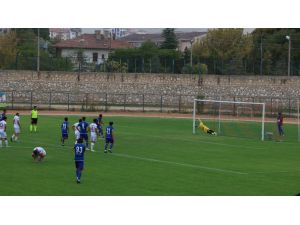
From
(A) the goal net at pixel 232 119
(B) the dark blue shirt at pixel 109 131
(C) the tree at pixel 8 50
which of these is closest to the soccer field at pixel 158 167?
(B) the dark blue shirt at pixel 109 131

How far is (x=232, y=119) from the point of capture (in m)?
61.5

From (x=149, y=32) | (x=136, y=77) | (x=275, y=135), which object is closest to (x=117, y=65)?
(x=136, y=77)

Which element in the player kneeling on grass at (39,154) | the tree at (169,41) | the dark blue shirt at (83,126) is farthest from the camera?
the tree at (169,41)

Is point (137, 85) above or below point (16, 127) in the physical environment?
above

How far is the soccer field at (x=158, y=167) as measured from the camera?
2448 centimetres

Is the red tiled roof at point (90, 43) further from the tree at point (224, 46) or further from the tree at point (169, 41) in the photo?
the tree at point (224, 46)

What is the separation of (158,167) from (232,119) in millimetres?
32037

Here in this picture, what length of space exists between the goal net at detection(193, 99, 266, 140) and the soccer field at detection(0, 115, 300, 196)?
3049 mm

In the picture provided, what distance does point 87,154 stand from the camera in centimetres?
3412

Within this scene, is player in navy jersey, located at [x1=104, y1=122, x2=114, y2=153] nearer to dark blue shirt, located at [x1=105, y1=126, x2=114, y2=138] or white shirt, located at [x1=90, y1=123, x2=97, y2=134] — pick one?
dark blue shirt, located at [x1=105, y1=126, x2=114, y2=138]

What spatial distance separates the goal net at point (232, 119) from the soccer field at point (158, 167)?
120 inches

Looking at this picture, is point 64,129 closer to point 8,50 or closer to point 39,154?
point 39,154

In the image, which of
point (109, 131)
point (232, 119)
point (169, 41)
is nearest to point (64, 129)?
point (109, 131)

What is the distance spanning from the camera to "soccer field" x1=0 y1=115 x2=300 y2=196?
24.5 metres
